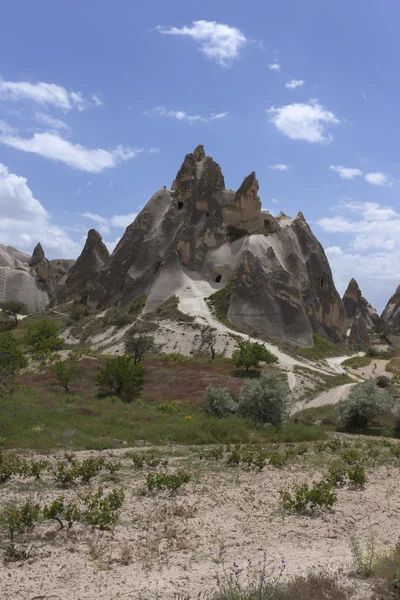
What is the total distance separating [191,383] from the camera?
3603 centimetres

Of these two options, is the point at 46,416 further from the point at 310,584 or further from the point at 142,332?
the point at 142,332

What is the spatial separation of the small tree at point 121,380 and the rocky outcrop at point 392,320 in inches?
2672

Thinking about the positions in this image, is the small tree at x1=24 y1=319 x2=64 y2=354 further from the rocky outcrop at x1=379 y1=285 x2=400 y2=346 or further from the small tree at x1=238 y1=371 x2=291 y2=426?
the rocky outcrop at x1=379 y1=285 x2=400 y2=346

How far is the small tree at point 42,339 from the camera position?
52531mm

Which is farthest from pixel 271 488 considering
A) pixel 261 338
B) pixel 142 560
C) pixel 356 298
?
pixel 356 298

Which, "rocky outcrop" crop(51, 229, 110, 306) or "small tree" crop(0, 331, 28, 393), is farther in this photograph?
"rocky outcrop" crop(51, 229, 110, 306)

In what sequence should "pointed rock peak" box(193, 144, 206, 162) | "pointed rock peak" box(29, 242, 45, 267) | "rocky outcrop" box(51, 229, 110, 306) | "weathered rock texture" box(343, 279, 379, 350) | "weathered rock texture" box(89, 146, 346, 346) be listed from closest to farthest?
"weathered rock texture" box(89, 146, 346, 346), "pointed rock peak" box(193, 144, 206, 162), "rocky outcrop" box(51, 229, 110, 306), "weathered rock texture" box(343, 279, 379, 350), "pointed rock peak" box(29, 242, 45, 267)

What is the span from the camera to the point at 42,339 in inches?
2158

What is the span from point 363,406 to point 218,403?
687 centimetres

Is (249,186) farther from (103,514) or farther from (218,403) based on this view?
(103,514)

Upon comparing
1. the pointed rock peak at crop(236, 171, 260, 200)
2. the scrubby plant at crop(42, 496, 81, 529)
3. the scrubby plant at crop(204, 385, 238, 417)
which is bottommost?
the scrubby plant at crop(42, 496, 81, 529)

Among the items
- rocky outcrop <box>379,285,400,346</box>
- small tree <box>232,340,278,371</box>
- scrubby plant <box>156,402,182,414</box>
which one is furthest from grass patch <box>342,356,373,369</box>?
rocky outcrop <box>379,285,400,346</box>

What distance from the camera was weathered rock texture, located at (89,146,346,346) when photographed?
6019 centimetres

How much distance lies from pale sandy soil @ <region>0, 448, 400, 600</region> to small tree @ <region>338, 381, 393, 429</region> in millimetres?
12100
